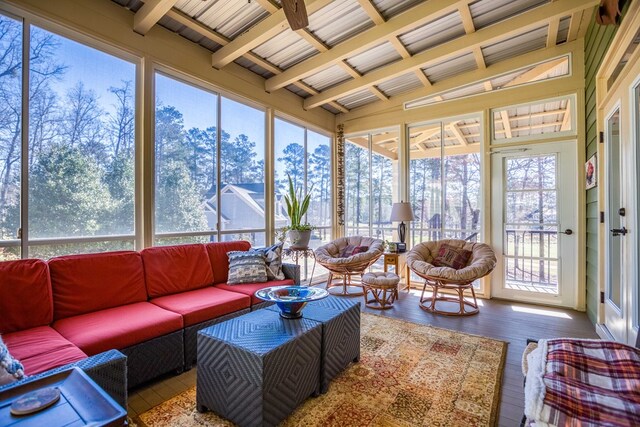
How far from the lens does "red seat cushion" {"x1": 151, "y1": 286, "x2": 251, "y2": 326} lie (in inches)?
95.8

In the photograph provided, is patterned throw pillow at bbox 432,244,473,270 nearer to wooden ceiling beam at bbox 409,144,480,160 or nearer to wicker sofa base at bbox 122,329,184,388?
wooden ceiling beam at bbox 409,144,480,160

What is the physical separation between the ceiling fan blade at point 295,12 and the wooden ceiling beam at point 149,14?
144cm

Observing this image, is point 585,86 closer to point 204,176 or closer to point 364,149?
point 364,149

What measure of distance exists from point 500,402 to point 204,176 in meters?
3.47

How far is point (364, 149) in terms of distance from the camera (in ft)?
19.1

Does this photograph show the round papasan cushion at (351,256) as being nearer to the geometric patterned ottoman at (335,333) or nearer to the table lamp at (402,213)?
the table lamp at (402,213)

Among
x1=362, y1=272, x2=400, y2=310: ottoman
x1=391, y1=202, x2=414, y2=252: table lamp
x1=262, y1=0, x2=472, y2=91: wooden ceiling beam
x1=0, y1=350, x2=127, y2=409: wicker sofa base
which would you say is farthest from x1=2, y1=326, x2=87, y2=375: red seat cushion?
x1=391, y1=202, x2=414, y2=252: table lamp

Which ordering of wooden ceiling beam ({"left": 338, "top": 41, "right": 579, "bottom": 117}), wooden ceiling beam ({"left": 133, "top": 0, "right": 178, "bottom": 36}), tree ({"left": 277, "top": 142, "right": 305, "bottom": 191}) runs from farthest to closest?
tree ({"left": 277, "top": 142, "right": 305, "bottom": 191}), wooden ceiling beam ({"left": 338, "top": 41, "right": 579, "bottom": 117}), wooden ceiling beam ({"left": 133, "top": 0, "right": 178, "bottom": 36})

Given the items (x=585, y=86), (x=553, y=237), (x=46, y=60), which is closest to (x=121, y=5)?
(x=46, y=60)

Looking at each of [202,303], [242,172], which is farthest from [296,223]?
[202,303]

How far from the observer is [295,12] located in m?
1.89

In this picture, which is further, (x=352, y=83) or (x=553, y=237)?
(x=352, y=83)

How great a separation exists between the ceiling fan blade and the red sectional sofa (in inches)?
88.2

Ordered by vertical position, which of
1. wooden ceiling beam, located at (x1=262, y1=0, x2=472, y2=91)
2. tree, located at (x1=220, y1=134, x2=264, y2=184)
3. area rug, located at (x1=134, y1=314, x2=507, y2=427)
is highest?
wooden ceiling beam, located at (x1=262, y1=0, x2=472, y2=91)
